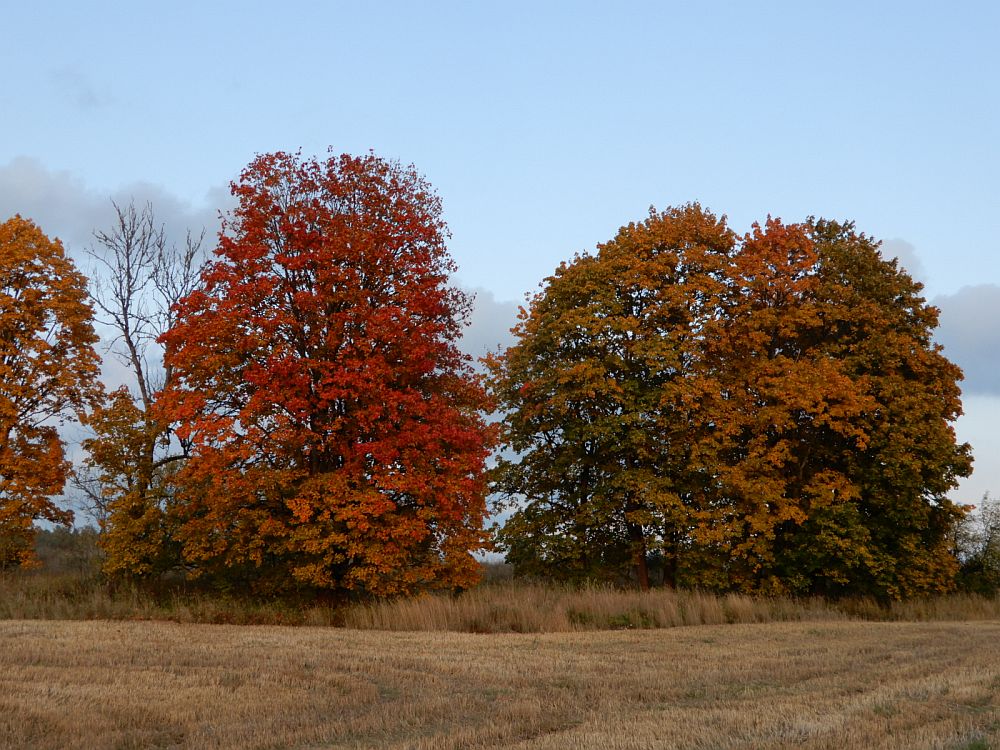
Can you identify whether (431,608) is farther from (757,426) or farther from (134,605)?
(757,426)

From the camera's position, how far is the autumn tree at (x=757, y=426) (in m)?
31.4

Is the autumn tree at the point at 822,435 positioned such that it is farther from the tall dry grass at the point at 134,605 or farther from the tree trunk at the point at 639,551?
the tall dry grass at the point at 134,605

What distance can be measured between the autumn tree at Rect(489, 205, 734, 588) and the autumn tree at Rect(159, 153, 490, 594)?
5257 millimetres

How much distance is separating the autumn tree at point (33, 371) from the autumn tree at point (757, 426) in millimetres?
15312

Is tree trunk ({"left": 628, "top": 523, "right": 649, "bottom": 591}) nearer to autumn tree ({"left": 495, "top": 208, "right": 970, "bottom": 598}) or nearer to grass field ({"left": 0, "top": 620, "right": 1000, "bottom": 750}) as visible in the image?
autumn tree ({"left": 495, "top": 208, "right": 970, "bottom": 598})

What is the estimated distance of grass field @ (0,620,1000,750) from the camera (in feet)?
32.2

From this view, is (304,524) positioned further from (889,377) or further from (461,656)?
(889,377)

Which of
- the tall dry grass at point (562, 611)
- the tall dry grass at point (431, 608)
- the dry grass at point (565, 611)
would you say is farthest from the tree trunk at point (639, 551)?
the tall dry grass at point (562, 611)

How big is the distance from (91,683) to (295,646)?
16.6 feet

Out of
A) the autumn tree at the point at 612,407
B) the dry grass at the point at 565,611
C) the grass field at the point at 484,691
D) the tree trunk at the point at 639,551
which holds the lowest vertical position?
the grass field at the point at 484,691

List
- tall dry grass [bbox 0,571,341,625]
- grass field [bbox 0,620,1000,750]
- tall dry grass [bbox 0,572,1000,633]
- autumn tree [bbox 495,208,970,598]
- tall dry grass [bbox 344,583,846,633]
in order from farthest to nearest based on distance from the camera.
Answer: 1. autumn tree [bbox 495,208,970,598]
2. tall dry grass [bbox 0,571,341,625]
3. tall dry grass [bbox 0,572,1000,633]
4. tall dry grass [bbox 344,583,846,633]
5. grass field [bbox 0,620,1000,750]

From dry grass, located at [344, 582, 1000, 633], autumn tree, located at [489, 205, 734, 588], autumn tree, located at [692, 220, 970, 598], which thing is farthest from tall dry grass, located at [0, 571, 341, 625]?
autumn tree, located at [692, 220, 970, 598]

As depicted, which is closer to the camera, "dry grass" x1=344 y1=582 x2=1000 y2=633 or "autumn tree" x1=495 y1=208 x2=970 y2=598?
"dry grass" x1=344 y1=582 x2=1000 y2=633

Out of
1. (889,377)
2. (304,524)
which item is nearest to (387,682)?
(304,524)
